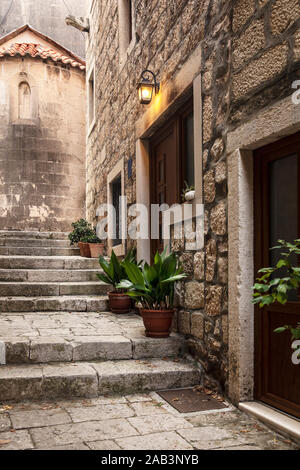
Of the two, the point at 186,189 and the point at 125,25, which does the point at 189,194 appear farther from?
the point at 125,25

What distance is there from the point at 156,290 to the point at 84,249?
4.31m

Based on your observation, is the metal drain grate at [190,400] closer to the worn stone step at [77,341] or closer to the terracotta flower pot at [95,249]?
the worn stone step at [77,341]

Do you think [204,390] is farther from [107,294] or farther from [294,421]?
[107,294]

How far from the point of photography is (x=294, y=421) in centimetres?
287

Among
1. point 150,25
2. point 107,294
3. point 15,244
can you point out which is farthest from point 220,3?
point 15,244

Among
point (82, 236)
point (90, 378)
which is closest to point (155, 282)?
point (90, 378)

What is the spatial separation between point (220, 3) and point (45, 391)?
3233 millimetres

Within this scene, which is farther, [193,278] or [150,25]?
[150,25]

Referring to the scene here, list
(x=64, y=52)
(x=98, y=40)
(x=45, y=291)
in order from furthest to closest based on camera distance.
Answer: (x=64, y=52)
(x=98, y=40)
(x=45, y=291)

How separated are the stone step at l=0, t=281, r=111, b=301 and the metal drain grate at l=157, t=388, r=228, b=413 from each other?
9.65 ft

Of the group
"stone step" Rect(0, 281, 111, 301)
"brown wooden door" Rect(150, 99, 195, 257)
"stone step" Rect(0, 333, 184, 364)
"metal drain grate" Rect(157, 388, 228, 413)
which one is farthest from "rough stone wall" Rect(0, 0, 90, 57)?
"metal drain grate" Rect(157, 388, 228, 413)

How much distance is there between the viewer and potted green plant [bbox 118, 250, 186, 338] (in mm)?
4387
